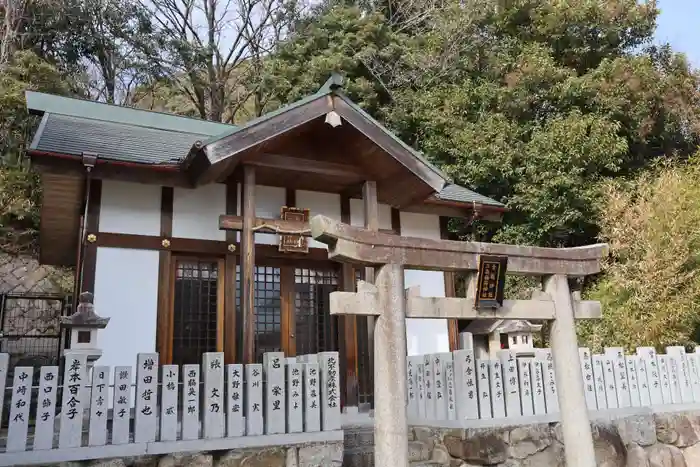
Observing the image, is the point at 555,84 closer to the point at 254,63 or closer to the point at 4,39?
the point at 254,63

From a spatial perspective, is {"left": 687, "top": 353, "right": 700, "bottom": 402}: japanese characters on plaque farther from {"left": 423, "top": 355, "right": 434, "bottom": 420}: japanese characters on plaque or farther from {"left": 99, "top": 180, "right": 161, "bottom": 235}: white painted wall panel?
{"left": 99, "top": 180, "right": 161, "bottom": 235}: white painted wall panel

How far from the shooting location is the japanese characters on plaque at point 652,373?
28.1ft

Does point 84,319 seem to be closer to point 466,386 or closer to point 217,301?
point 217,301

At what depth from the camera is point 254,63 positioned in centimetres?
2519

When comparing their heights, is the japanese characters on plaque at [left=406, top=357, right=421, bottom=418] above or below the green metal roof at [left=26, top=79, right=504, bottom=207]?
below

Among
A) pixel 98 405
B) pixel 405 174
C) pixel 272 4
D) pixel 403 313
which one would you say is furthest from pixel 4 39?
pixel 403 313

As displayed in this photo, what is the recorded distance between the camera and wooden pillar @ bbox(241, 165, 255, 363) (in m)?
7.27

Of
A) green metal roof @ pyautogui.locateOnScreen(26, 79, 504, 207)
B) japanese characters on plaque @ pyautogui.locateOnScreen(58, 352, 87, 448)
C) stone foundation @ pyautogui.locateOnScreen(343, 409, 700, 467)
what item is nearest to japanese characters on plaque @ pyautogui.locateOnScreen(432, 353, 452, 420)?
stone foundation @ pyautogui.locateOnScreen(343, 409, 700, 467)

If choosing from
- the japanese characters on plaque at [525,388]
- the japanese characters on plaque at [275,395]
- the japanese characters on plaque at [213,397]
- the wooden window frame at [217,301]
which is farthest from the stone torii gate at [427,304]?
the wooden window frame at [217,301]

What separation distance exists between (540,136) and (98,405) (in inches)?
569

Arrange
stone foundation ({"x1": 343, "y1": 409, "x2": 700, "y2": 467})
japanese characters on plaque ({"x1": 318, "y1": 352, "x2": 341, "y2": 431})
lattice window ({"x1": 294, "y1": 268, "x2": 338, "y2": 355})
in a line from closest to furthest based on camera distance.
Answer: japanese characters on plaque ({"x1": 318, "y1": 352, "x2": 341, "y2": 431}), stone foundation ({"x1": 343, "y1": 409, "x2": 700, "y2": 467}), lattice window ({"x1": 294, "y1": 268, "x2": 338, "y2": 355})

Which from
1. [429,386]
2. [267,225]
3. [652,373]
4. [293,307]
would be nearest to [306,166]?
[267,225]

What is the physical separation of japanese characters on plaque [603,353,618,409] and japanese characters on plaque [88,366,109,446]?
6937 millimetres

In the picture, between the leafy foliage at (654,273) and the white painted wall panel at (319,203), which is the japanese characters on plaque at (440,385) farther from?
the leafy foliage at (654,273)
